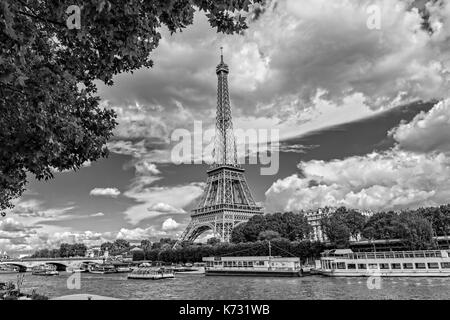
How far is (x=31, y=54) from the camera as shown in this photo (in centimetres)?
692

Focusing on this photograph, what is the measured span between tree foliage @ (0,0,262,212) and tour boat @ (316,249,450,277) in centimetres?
4361

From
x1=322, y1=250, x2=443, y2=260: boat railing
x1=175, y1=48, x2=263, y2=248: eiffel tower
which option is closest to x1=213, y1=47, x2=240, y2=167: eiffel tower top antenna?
x1=175, y1=48, x2=263, y2=248: eiffel tower

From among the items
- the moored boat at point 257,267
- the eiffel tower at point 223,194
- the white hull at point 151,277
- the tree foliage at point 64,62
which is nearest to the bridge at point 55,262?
the eiffel tower at point 223,194

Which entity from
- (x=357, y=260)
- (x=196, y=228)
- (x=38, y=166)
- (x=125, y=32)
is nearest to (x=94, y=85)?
(x=38, y=166)

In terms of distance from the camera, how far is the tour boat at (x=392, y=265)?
141 ft

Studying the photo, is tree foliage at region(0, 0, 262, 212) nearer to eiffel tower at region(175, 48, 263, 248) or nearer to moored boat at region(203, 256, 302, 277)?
moored boat at region(203, 256, 302, 277)

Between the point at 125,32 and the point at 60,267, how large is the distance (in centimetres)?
11930

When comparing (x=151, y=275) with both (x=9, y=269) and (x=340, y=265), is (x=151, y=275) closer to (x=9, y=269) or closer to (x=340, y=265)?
(x=340, y=265)

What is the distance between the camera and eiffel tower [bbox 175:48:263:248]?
94.5 meters

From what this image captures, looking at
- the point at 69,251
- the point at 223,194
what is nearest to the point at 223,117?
the point at 223,194

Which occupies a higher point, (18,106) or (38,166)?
(18,106)

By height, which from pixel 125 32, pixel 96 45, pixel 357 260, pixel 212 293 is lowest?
pixel 212 293

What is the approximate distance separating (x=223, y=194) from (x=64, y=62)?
90.7 metres
